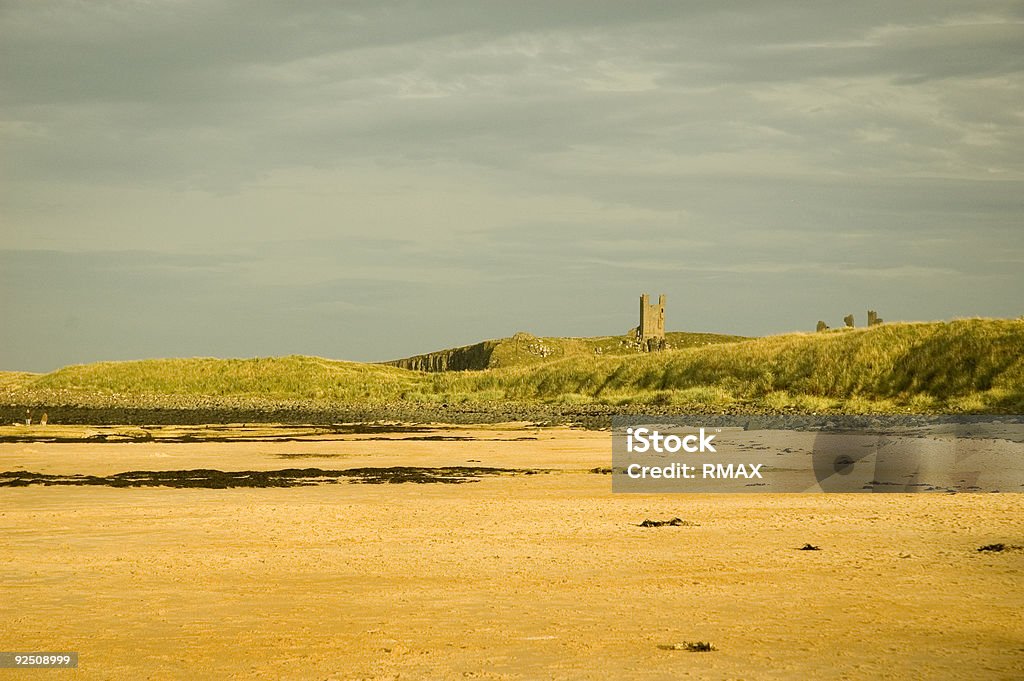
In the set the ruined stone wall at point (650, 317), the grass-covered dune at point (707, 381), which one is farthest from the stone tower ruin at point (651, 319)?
the grass-covered dune at point (707, 381)

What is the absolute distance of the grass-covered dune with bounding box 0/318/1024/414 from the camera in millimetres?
43844

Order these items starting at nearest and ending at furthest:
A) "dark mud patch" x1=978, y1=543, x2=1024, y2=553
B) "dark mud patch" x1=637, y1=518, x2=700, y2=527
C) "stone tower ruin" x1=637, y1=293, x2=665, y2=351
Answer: "dark mud patch" x1=978, y1=543, x2=1024, y2=553, "dark mud patch" x1=637, y1=518, x2=700, y2=527, "stone tower ruin" x1=637, y1=293, x2=665, y2=351

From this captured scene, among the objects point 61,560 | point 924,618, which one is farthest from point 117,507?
point 924,618

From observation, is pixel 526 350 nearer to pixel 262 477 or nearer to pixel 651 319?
pixel 651 319

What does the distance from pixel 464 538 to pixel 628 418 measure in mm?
29652

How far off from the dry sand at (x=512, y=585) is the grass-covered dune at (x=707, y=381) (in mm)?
25717

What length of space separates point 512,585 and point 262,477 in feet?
40.0

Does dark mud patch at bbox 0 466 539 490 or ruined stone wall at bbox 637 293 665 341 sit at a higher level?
ruined stone wall at bbox 637 293 665 341

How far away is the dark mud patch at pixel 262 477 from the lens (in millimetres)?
20859

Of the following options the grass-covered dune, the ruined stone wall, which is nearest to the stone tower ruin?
the ruined stone wall

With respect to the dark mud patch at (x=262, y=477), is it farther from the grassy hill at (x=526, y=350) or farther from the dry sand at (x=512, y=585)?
the grassy hill at (x=526, y=350)

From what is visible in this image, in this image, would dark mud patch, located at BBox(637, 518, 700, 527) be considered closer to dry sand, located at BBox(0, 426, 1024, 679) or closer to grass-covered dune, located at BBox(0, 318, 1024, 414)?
dry sand, located at BBox(0, 426, 1024, 679)

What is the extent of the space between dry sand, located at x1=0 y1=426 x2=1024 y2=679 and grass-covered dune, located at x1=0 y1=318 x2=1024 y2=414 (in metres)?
25.7

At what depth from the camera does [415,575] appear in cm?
1155
